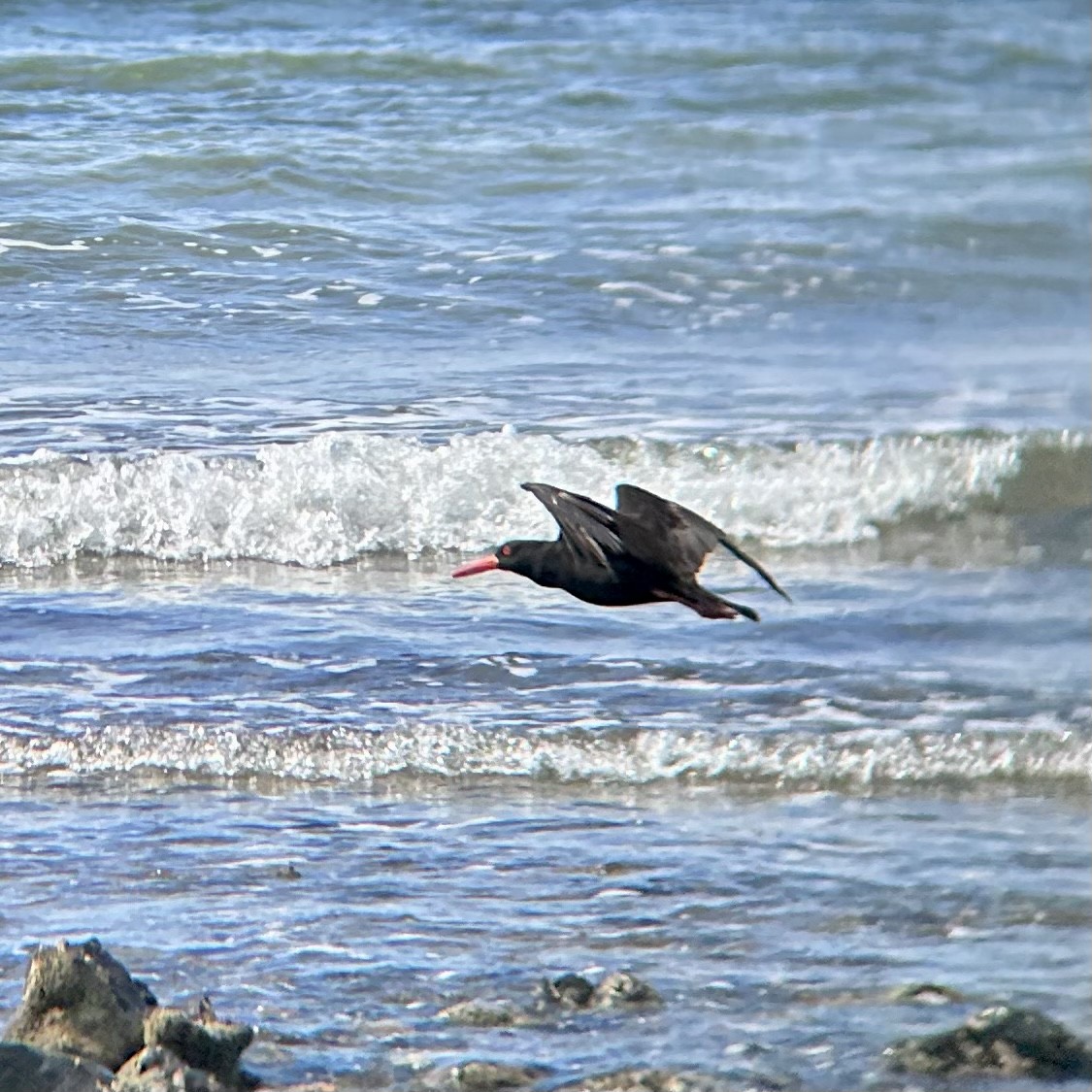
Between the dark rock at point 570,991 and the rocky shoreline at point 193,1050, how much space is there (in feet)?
0.75

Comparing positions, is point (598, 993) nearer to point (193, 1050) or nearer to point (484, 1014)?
point (484, 1014)

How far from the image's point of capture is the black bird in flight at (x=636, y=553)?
163 inches

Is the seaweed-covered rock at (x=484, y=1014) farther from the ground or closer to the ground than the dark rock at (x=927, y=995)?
closer to the ground

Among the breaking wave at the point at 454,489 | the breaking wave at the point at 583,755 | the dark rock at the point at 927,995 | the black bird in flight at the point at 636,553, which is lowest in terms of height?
the dark rock at the point at 927,995

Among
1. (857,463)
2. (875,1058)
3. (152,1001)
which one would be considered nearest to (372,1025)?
(152,1001)

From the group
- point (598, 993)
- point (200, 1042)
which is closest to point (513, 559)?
point (598, 993)

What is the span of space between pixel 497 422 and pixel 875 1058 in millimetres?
3689

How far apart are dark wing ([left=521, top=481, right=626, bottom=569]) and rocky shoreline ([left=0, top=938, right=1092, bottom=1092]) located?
137 centimetres

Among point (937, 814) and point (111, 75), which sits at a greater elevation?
point (111, 75)

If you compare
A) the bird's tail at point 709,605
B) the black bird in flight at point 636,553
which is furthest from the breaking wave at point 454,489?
the bird's tail at point 709,605

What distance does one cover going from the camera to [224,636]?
5.21 m

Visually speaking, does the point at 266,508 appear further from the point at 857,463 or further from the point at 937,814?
the point at 937,814

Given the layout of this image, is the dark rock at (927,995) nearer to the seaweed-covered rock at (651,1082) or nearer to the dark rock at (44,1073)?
the seaweed-covered rock at (651,1082)

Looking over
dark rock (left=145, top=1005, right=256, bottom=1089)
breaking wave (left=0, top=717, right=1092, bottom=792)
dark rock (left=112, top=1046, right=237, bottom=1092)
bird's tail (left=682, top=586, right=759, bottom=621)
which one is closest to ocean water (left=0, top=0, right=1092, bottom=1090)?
breaking wave (left=0, top=717, right=1092, bottom=792)
